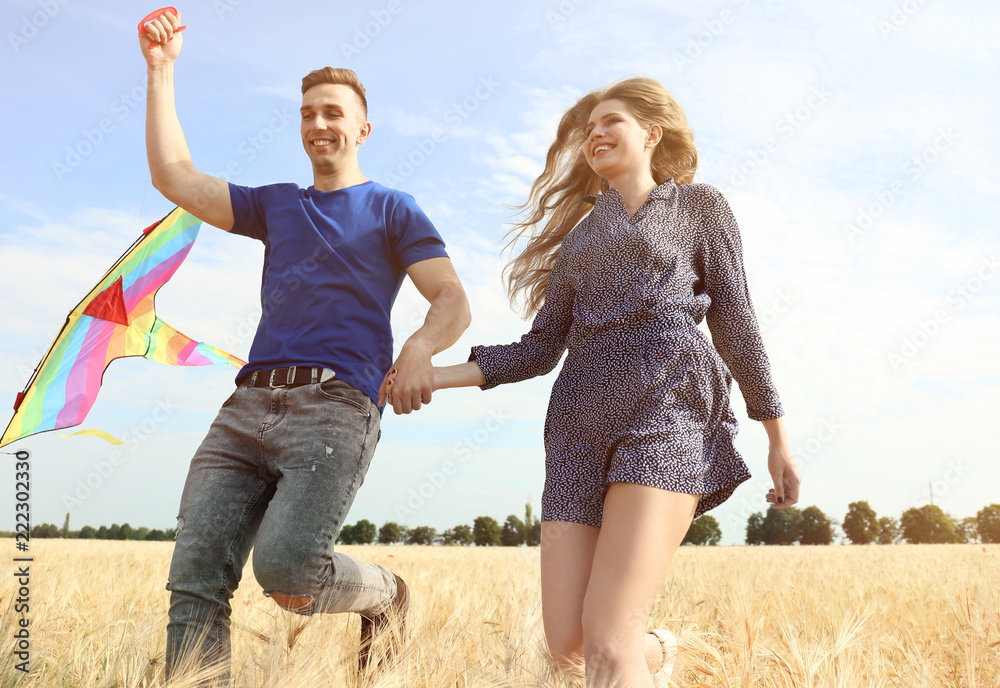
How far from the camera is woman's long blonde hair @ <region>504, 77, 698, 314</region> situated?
2.82 meters

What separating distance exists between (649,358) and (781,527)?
150ft

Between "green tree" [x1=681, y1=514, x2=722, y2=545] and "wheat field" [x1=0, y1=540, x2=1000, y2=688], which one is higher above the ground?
"green tree" [x1=681, y1=514, x2=722, y2=545]

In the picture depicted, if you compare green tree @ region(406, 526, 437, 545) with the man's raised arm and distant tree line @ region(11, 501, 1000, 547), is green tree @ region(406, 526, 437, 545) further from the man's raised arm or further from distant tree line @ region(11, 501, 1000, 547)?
the man's raised arm

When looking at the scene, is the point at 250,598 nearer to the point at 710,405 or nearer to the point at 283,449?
the point at 283,449

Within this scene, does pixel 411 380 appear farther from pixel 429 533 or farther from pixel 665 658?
pixel 429 533

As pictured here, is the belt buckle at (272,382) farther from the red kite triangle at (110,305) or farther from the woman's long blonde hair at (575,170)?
the red kite triangle at (110,305)

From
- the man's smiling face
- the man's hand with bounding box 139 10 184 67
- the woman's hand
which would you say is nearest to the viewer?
the woman's hand

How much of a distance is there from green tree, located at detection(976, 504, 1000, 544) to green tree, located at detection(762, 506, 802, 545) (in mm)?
9850

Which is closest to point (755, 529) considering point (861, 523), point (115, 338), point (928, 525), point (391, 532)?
point (861, 523)

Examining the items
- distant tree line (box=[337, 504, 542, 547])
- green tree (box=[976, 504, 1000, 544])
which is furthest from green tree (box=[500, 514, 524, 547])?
green tree (box=[976, 504, 1000, 544])

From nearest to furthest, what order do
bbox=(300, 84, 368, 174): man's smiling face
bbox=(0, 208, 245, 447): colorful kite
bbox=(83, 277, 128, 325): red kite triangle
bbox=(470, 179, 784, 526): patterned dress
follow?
bbox=(470, 179, 784, 526): patterned dress, bbox=(300, 84, 368, 174): man's smiling face, bbox=(0, 208, 245, 447): colorful kite, bbox=(83, 277, 128, 325): red kite triangle

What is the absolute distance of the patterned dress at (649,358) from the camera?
2.23 metres

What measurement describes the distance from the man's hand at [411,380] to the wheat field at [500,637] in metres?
0.90

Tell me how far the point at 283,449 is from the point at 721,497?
4.64ft
